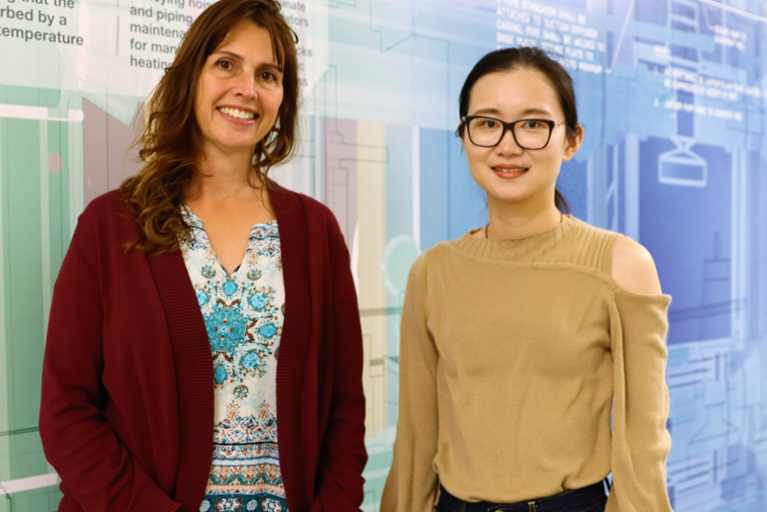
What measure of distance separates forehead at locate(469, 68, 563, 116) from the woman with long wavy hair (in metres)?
0.45

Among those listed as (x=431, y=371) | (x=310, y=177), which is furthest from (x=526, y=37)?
(x=431, y=371)

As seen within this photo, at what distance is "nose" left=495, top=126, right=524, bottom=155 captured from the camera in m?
1.25

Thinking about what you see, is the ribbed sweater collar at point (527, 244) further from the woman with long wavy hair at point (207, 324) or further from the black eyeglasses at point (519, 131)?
the woman with long wavy hair at point (207, 324)

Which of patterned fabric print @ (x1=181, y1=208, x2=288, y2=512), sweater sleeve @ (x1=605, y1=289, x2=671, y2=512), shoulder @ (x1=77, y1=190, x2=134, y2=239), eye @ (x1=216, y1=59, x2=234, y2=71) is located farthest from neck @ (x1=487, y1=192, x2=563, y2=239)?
shoulder @ (x1=77, y1=190, x2=134, y2=239)

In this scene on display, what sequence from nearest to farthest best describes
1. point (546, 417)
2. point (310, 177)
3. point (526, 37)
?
point (546, 417) → point (310, 177) → point (526, 37)

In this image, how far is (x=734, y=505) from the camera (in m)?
2.96

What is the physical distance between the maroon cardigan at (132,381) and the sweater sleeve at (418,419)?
21 centimetres

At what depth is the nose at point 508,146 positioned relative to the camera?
4.12 ft

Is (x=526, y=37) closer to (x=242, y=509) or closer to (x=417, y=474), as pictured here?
(x=417, y=474)

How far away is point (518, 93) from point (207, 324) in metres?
0.76

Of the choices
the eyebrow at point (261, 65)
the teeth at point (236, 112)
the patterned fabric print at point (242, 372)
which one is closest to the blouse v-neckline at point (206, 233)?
the patterned fabric print at point (242, 372)

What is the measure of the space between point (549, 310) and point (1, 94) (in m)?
1.31

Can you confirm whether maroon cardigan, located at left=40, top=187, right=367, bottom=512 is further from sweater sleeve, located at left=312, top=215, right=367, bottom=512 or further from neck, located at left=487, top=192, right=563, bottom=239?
neck, located at left=487, top=192, right=563, bottom=239

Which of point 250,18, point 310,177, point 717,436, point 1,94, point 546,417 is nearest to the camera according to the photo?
point 546,417
